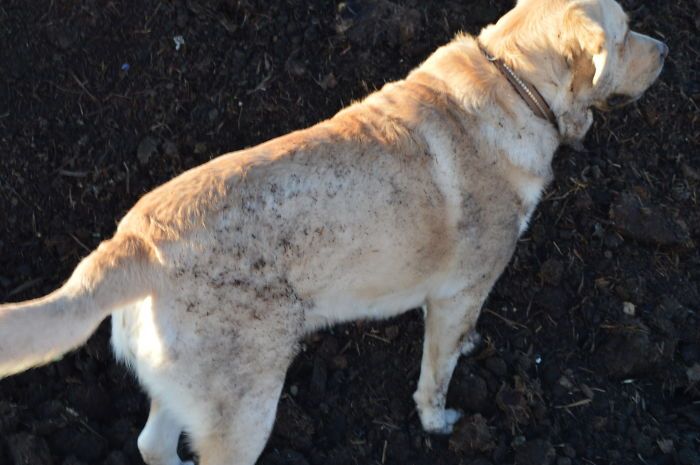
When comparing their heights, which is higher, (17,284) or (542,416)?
(17,284)

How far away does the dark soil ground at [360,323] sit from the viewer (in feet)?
13.6

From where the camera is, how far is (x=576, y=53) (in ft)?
11.5

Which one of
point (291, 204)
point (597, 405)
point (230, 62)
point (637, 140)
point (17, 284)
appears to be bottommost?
point (597, 405)

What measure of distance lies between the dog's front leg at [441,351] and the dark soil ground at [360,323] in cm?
11

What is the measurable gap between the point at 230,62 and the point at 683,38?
274 cm

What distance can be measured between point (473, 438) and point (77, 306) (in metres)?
1.99

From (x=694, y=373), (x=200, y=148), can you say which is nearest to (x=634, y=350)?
(x=694, y=373)

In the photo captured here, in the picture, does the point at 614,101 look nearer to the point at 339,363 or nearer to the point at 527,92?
the point at 527,92

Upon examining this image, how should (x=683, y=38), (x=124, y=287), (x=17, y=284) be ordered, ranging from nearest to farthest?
(x=124, y=287) < (x=17, y=284) < (x=683, y=38)

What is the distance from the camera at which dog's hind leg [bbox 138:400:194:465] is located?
3.73 metres

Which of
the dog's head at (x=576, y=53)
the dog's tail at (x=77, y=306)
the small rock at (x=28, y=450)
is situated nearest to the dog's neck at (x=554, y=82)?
the dog's head at (x=576, y=53)

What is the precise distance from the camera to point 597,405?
13.9 ft

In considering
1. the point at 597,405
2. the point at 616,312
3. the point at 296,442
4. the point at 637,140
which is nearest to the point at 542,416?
the point at 597,405

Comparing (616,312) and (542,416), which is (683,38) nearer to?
(616,312)
